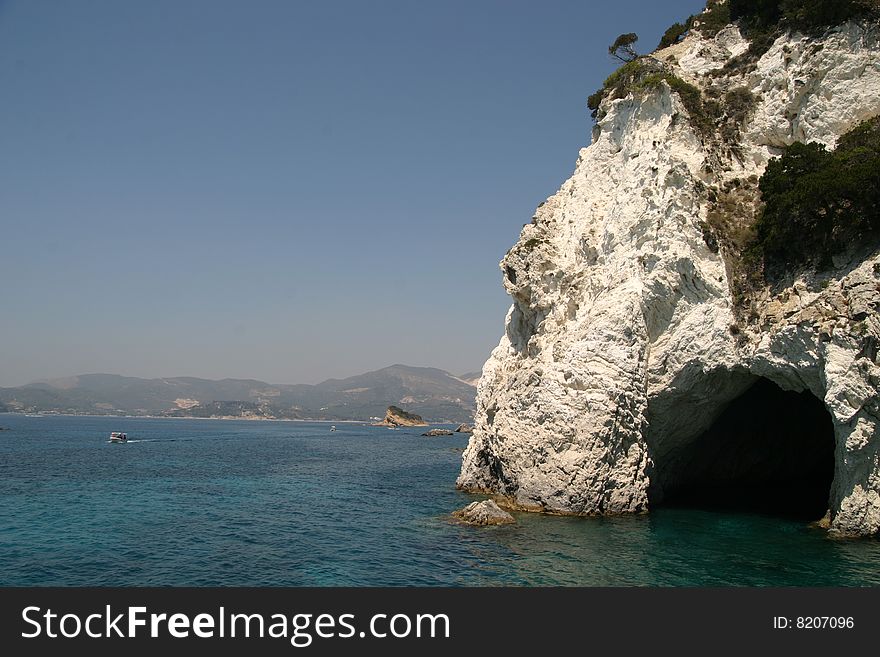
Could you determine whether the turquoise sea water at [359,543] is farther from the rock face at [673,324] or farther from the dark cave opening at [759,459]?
the dark cave opening at [759,459]

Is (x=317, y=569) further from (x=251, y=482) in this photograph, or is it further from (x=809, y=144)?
(x=809, y=144)

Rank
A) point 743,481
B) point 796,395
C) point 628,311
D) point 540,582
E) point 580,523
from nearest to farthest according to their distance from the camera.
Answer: point 540,582, point 580,523, point 628,311, point 796,395, point 743,481

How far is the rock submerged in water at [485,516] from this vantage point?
28.3m

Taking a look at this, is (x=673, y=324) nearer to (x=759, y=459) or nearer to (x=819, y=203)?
(x=819, y=203)

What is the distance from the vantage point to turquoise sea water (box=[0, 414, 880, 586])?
2022 centimetres

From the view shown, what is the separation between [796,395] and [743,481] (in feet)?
24.9

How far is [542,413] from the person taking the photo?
31.8 metres

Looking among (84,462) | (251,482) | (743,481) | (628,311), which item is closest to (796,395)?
(743,481)

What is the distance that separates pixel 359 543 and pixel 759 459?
97.1 feet

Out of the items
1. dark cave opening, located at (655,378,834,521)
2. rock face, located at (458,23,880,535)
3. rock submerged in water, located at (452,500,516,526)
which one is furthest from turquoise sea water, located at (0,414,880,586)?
dark cave opening, located at (655,378,834,521)

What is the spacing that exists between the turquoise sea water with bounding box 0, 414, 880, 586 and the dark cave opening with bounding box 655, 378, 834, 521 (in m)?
4.66

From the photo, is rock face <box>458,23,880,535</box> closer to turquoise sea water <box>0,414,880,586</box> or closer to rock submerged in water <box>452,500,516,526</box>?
turquoise sea water <box>0,414,880,586</box>

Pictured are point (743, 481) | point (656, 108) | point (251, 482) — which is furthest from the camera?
point (251, 482)

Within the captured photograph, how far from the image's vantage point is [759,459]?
4091cm
